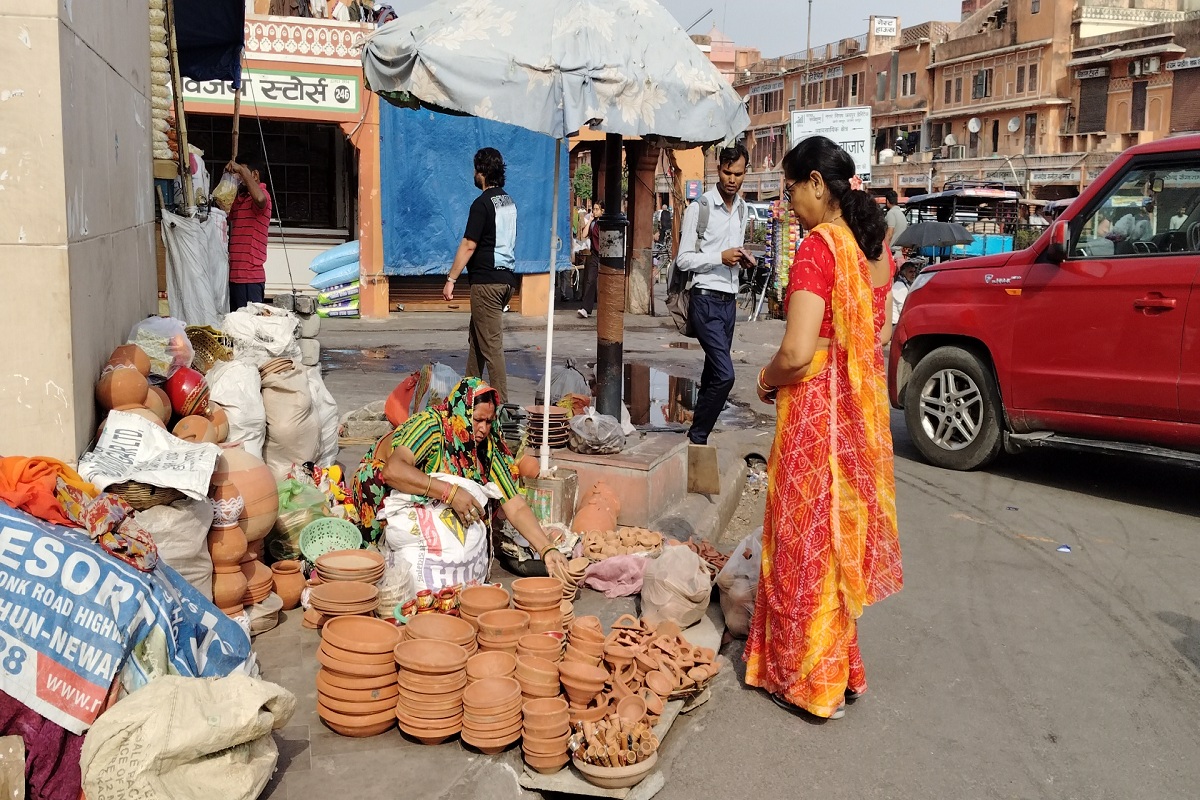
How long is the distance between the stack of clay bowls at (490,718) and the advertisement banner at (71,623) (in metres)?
0.95

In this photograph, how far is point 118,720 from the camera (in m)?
2.71

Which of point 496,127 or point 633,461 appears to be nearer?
point 633,461

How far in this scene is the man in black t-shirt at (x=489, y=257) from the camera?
294 inches

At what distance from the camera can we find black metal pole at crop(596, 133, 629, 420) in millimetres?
6648

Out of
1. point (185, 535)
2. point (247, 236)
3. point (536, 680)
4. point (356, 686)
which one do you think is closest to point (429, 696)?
point (356, 686)

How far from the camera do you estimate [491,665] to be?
3676mm

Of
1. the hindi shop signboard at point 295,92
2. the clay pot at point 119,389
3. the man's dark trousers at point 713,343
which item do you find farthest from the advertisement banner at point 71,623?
the hindi shop signboard at point 295,92

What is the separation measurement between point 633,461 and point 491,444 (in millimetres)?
1418

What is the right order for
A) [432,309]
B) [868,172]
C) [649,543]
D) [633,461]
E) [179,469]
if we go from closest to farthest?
[179,469] < [649,543] < [633,461] < [868,172] < [432,309]

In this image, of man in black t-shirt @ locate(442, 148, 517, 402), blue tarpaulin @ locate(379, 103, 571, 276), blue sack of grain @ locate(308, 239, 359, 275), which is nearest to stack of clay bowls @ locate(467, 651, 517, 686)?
man in black t-shirt @ locate(442, 148, 517, 402)

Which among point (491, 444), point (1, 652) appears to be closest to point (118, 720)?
point (1, 652)

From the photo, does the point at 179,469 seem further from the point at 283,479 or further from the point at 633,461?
the point at 633,461

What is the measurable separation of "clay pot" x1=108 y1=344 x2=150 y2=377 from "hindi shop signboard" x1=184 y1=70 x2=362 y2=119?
492 inches

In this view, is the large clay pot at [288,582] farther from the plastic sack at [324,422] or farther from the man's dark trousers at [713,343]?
the man's dark trousers at [713,343]
